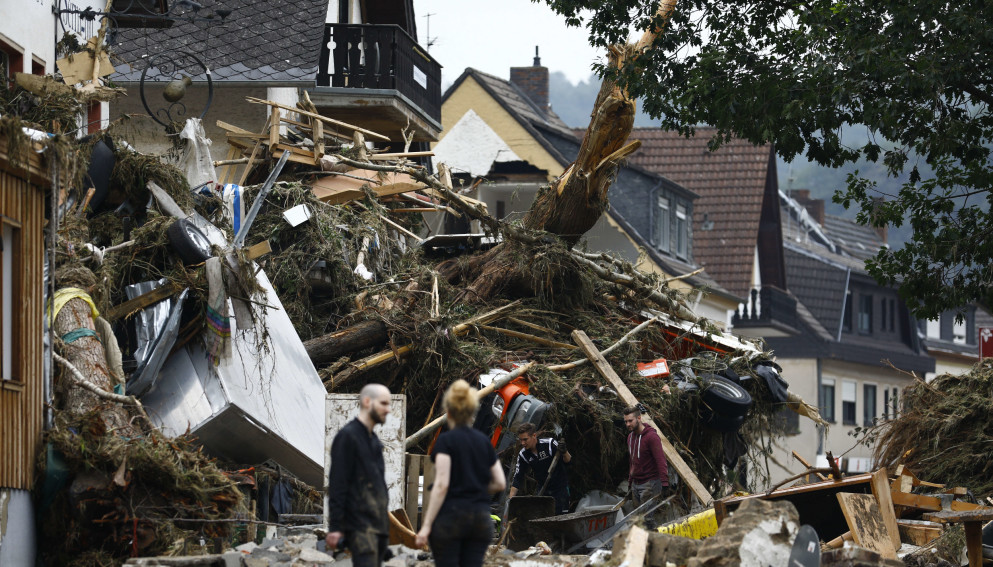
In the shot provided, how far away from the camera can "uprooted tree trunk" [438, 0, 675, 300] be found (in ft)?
53.4

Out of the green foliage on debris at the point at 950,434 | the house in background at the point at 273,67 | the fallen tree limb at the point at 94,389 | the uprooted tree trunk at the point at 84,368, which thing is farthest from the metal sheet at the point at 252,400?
the green foliage on debris at the point at 950,434

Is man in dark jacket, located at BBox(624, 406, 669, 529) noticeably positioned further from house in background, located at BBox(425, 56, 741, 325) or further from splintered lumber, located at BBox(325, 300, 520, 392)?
house in background, located at BBox(425, 56, 741, 325)

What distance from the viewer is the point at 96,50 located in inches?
520

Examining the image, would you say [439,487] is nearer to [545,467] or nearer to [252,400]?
[252,400]

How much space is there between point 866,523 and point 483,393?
4466mm

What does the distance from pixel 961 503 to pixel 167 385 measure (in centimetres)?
816

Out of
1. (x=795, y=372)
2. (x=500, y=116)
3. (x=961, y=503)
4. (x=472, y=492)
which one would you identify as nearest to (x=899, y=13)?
(x=961, y=503)

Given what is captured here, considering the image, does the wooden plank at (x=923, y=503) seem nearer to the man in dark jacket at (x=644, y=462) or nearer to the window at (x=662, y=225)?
the man in dark jacket at (x=644, y=462)

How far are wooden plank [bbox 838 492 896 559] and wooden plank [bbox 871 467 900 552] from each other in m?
0.36

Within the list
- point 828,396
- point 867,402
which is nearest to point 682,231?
point 828,396

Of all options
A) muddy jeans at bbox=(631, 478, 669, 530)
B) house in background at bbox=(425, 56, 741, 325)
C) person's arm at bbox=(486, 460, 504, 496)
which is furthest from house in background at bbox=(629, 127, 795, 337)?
person's arm at bbox=(486, 460, 504, 496)

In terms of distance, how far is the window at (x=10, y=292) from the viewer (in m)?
9.16

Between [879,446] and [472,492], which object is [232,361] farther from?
[879,446]

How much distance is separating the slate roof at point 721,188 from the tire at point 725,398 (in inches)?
845
